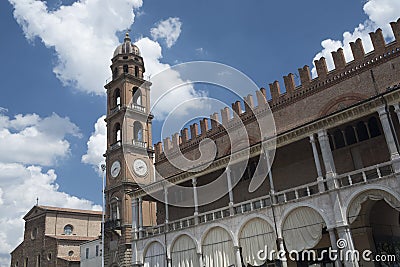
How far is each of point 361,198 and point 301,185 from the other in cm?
460

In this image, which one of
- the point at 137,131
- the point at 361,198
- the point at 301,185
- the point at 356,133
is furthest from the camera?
the point at 137,131

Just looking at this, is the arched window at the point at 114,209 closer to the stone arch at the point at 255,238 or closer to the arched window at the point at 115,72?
the arched window at the point at 115,72

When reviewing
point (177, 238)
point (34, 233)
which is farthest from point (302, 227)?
point (34, 233)

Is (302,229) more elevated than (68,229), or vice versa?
(68,229)

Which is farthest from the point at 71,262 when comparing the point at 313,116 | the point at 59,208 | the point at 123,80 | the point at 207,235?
the point at 313,116

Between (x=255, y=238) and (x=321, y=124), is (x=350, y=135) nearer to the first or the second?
(x=321, y=124)

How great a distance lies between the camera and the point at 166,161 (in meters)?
32.2

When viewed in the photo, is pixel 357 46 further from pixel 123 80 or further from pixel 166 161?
pixel 123 80

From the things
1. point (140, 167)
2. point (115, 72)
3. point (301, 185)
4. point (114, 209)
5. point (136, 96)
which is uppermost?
point (115, 72)

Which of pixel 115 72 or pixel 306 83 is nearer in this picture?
pixel 306 83

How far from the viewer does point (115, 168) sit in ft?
107

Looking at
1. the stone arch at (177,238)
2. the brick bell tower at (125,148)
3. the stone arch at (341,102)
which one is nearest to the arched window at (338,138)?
the stone arch at (341,102)

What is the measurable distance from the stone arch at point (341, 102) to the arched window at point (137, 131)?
18.0 m

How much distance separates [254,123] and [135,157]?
477 inches
